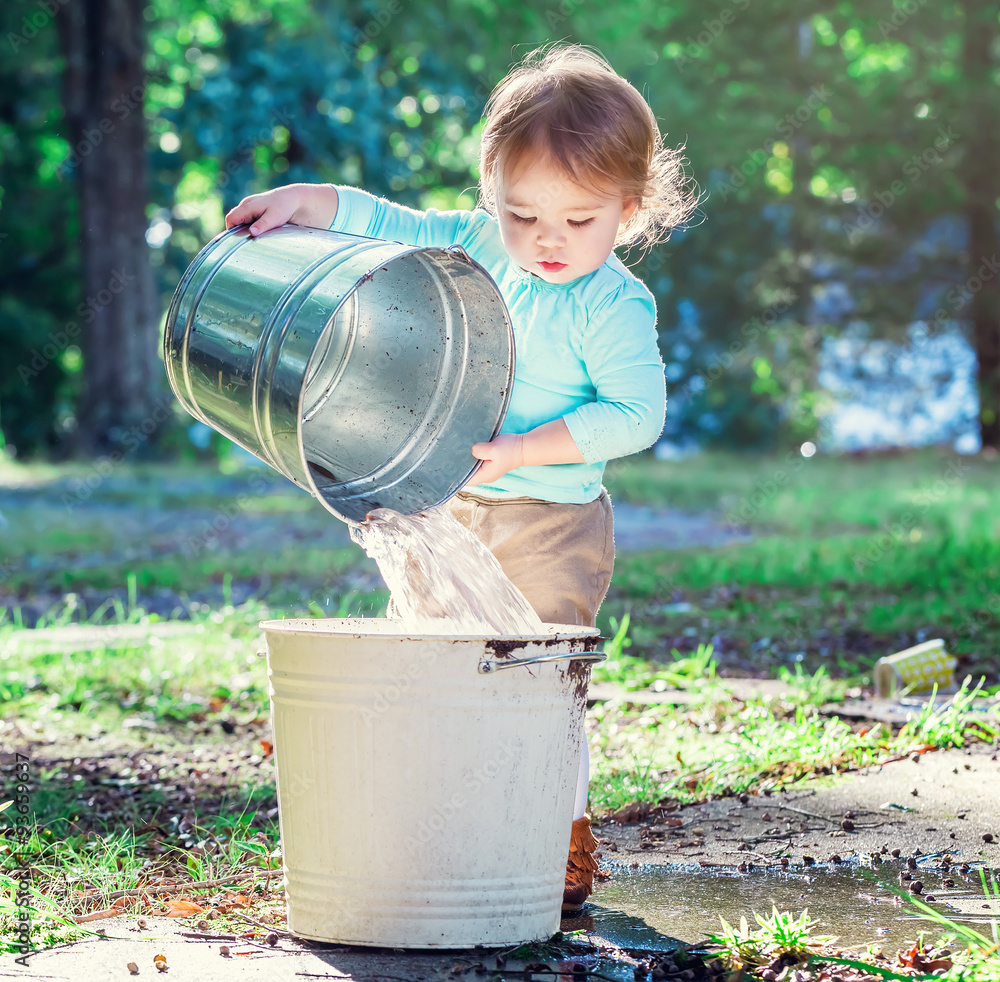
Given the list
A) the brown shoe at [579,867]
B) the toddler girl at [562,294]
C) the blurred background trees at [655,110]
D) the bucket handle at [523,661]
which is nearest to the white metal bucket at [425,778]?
the bucket handle at [523,661]

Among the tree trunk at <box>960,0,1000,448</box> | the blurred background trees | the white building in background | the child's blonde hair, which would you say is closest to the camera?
the child's blonde hair

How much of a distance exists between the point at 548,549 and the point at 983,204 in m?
14.4

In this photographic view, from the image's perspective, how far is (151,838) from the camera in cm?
292

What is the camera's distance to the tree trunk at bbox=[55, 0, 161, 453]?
41.5 ft

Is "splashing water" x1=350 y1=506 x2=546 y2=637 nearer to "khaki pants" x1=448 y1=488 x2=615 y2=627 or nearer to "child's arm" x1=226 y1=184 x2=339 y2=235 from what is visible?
"khaki pants" x1=448 y1=488 x2=615 y2=627

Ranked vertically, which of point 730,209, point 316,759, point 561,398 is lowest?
point 316,759

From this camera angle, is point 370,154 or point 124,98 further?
point 370,154

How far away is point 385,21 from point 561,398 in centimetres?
1125

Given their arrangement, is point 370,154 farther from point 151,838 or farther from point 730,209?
point 151,838

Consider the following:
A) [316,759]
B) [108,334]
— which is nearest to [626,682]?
[316,759]

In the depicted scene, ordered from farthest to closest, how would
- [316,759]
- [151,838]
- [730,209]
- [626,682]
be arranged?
1. [730,209]
2. [626,682]
3. [151,838]
4. [316,759]

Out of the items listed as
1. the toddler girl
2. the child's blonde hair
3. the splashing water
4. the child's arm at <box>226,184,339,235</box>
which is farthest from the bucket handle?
the child's arm at <box>226,184,339,235</box>

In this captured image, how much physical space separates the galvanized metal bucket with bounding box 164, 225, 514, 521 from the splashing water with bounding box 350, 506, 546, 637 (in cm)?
7

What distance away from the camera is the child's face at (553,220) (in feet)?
7.70
